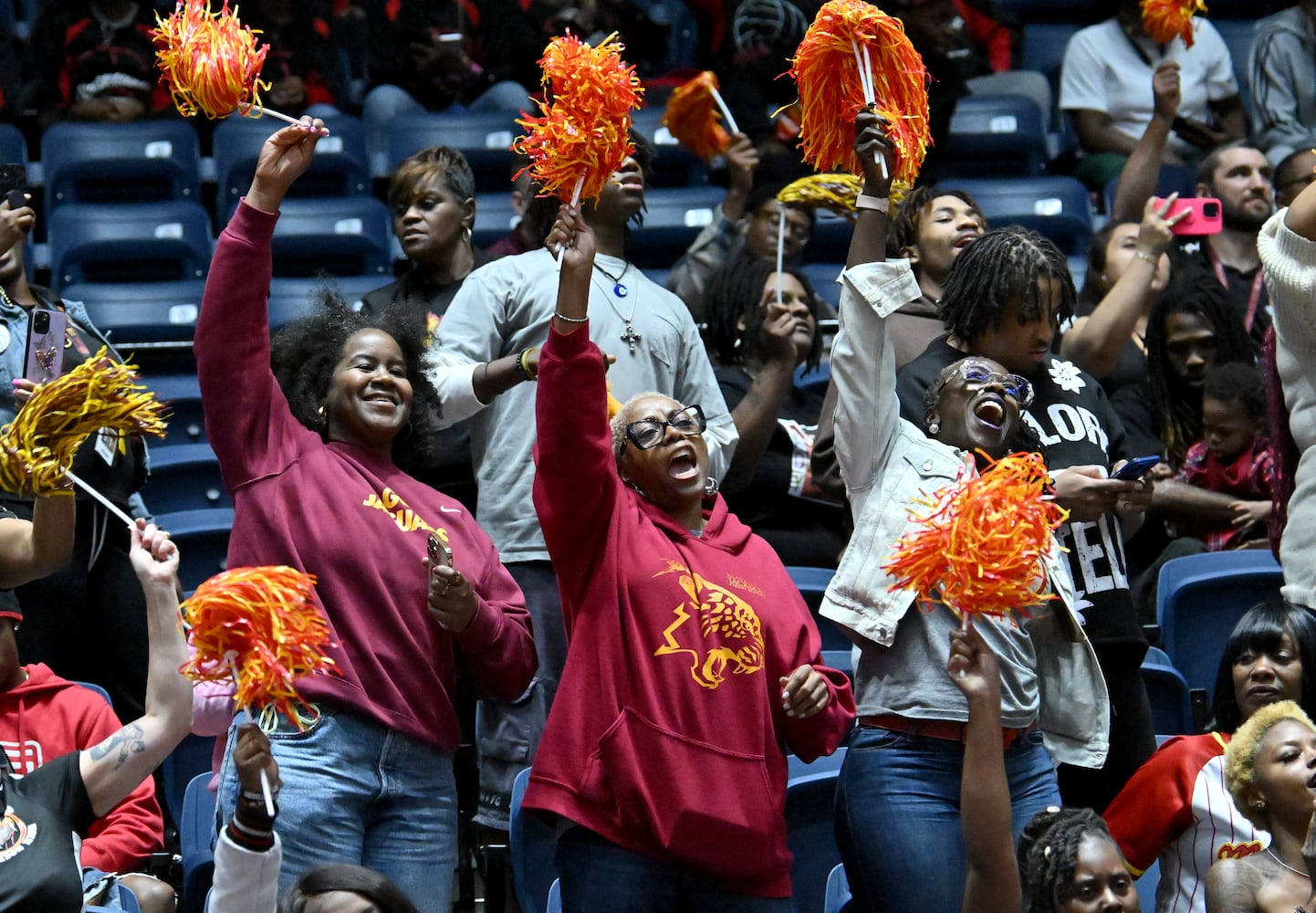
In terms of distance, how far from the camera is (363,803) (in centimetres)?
328

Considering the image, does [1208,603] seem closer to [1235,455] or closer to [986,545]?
[1235,455]

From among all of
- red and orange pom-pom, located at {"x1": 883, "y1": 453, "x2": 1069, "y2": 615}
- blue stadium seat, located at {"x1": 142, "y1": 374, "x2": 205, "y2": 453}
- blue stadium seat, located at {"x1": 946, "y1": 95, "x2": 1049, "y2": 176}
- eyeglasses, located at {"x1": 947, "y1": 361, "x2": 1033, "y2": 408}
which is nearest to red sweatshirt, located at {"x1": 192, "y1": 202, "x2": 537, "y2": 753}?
red and orange pom-pom, located at {"x1": 883, "y1": 453, "x2": 1069, "y2": 615}

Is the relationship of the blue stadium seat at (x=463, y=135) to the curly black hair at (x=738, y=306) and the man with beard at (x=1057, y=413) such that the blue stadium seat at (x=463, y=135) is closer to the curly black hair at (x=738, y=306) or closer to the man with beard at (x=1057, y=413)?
the curly black hair at (x=738, y=306)

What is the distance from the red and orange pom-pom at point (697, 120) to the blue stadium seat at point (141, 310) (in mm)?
1747

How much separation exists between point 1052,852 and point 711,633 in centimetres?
71

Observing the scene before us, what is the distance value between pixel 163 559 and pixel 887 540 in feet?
4.17

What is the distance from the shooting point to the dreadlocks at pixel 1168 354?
5535 millimetres

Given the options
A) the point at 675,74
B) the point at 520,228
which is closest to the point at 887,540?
the point at 520,228

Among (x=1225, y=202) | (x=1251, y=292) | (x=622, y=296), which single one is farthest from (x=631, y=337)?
(x=1225, y=202)

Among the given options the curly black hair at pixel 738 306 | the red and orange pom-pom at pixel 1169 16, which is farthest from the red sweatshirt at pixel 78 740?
the red and orange pom-pom at pixel 1169 16

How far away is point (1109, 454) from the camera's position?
3.93m

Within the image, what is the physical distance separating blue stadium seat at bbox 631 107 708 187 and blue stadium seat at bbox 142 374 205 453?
7.14ft

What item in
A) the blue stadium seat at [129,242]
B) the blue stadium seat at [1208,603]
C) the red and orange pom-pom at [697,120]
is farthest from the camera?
the blue stadium seat at [129,242]

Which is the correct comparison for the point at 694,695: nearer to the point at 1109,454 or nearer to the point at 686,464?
the point at 686,464
